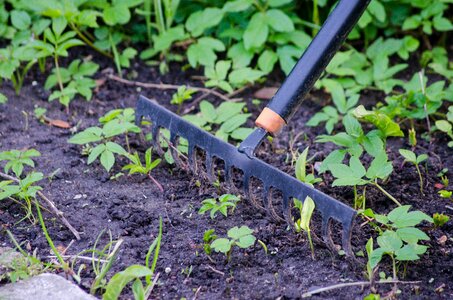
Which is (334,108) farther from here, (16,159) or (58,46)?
(16,159)

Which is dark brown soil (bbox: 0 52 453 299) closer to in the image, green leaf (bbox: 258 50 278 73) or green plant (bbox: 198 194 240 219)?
green plant (bbox: 198 194 240 219)

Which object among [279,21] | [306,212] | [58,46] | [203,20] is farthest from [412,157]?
[58,46]

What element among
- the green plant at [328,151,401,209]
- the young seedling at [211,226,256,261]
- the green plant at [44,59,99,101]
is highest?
the green plant at [328,151,401,209]

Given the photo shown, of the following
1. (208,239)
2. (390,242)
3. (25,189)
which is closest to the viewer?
(390,242)

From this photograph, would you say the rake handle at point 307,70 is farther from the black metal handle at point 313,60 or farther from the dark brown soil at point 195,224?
the dark brown soil at point 195,224

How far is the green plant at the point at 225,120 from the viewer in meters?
2.95

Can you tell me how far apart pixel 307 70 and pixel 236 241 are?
2.24 ft

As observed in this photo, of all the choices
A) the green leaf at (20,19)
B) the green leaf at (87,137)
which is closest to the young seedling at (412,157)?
the green leaf at (87,137)

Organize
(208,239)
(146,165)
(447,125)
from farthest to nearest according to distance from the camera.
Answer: (447,125)
(146,165)
(208,239)

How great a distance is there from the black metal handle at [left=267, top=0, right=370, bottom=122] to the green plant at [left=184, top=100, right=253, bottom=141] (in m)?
0.46

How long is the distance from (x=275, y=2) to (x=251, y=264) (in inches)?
63.9

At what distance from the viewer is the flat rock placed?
209 centimetres

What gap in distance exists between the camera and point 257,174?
247cm

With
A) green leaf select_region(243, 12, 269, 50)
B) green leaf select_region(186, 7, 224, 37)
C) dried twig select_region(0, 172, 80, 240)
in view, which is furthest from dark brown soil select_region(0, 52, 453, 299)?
green leaf select_region(186, 7, 224, 37)
